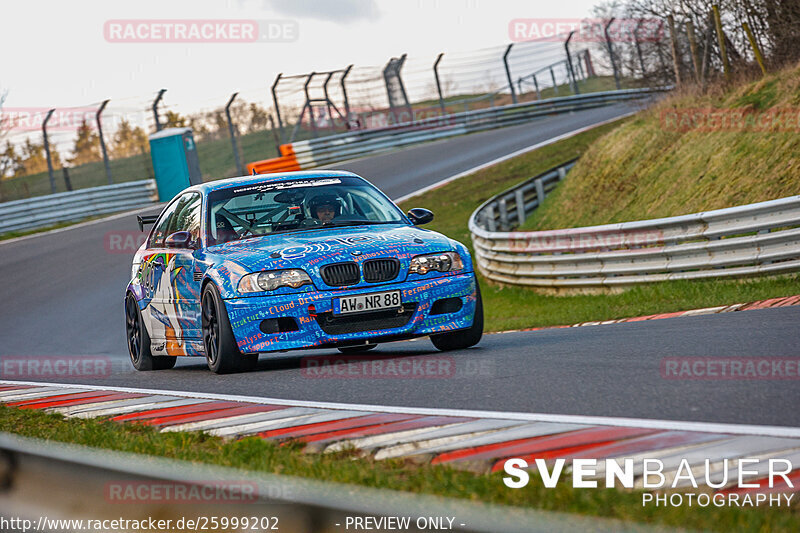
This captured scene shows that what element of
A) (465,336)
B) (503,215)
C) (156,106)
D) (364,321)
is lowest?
(465,336)

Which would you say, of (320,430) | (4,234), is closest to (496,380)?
(320,430)

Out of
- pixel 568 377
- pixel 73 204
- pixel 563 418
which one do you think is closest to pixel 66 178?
pixel 73 204

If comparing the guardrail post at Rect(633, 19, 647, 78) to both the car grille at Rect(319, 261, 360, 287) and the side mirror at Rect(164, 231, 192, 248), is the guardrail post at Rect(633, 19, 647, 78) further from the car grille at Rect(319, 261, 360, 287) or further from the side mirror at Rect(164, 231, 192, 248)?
the car grille at Rect(319, 261, 360, 287)

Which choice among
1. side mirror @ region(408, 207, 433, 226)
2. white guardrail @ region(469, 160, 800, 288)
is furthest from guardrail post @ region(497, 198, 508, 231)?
side mirror @ region(408, 207, 433, 226)

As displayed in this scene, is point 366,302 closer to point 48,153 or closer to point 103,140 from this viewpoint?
point 48,153

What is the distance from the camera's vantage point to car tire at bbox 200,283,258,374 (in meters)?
7.70

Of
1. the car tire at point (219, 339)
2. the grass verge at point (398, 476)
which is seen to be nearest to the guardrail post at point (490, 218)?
the car tire at point (219, 339)

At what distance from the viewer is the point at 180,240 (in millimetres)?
8656

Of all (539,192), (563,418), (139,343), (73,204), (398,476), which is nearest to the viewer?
(398,476)

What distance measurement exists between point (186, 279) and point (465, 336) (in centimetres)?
233

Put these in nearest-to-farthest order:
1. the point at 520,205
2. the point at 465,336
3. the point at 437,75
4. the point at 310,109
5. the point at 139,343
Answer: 1. the point at 465,336
2. the point at 139,343
3. the point at 520,205
4. the point at 310,109
5. the point at 437,75

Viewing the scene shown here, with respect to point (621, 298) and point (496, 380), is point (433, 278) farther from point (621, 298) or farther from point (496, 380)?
point (621, 298)

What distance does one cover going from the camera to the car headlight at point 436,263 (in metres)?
7.82

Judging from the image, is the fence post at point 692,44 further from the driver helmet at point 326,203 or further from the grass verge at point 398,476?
the grass verge at point 398,476
